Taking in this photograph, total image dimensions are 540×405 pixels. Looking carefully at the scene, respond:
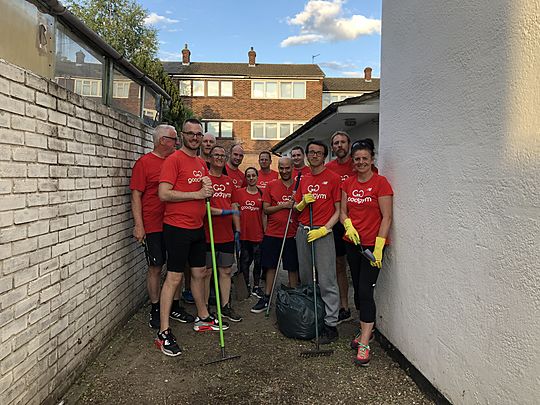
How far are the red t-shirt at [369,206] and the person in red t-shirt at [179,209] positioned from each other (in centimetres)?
139

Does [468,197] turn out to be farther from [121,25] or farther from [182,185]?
[121,25]

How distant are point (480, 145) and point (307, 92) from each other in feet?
89.7

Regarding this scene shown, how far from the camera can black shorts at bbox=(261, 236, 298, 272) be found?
496cm

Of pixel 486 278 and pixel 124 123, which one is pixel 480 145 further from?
pixel 124 123

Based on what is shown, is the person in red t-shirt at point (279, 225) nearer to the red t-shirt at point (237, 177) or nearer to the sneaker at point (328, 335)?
the red t-shirt at point (237, 177)

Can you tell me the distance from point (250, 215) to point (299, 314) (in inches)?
63.3

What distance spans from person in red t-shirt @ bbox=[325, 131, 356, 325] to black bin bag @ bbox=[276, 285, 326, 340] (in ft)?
1.97

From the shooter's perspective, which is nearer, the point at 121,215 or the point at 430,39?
the point at 430,39

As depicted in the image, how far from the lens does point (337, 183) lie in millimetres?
4172

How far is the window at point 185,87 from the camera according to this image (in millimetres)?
28641

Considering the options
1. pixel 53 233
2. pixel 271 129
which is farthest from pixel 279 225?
pixel 271 129

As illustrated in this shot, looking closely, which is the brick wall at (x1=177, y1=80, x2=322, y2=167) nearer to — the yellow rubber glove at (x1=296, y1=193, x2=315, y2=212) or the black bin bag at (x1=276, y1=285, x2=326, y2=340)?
the yellow rubber glove at (x1=296, y1=193, x2=315, y2=212)

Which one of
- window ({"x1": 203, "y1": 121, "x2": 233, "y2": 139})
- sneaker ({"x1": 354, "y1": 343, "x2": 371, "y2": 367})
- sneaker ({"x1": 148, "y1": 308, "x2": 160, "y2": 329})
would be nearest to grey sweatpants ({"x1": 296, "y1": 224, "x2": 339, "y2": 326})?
sneaker ({"x1": 354, "y1": 343, "x2": 371, "y2": 367})

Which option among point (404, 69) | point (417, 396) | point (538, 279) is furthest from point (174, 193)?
point (538, 279)
